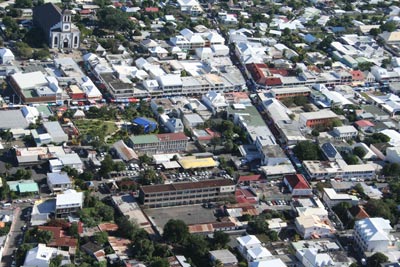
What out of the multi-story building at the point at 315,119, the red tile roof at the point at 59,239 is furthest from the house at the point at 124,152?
the multi-story building at the point at 315,119

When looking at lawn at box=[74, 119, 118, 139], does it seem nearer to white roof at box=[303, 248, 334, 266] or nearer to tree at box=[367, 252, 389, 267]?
white roof at box=[303, 248, 334, 266]

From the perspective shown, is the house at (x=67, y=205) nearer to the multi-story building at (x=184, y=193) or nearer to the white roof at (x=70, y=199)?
the white roof at (x=70, y=199)

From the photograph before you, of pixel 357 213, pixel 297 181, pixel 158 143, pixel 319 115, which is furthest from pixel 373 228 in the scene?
pixel 319 115

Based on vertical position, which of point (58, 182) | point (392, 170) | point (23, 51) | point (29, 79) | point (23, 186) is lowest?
Answer: point (23, 51)

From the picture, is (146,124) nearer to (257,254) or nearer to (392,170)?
(257,254)

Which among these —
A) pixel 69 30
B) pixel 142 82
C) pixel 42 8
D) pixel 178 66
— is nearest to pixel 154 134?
pixel 142 82

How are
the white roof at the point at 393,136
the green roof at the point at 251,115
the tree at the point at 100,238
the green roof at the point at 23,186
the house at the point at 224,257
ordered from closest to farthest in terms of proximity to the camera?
the house at the point at 224,257 < the tree at the point at 100,238 < the green roof at the point at 23,186 < the white roof at the point at 393,136 < the green roof at the point at 251,115
